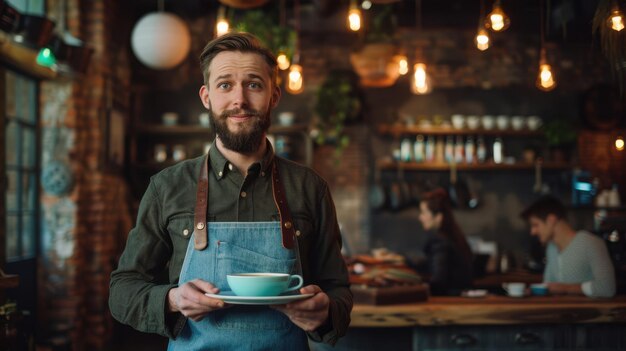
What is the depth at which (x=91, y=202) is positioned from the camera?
656 centimetres

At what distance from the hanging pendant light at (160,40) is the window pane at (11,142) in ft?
4.13

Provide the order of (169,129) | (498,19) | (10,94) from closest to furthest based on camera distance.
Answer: (498,19) < (10,94) < (169,129)

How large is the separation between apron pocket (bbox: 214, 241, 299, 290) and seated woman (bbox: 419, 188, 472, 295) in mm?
3276

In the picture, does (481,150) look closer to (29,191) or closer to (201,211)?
(29,191)

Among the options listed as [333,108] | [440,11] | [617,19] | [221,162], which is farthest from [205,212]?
[440,11]

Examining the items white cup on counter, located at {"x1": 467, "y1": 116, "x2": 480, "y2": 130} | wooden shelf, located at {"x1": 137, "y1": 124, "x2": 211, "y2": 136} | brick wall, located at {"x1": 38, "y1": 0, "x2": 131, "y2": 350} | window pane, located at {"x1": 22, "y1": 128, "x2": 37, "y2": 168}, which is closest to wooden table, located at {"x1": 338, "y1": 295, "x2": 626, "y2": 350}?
brick wall, located at {"x1": 38, "y1": 0, "x2": 131, "y2": 350}

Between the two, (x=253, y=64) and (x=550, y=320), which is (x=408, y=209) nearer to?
(x=550, y=320)

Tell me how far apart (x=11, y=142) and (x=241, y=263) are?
14.1ft

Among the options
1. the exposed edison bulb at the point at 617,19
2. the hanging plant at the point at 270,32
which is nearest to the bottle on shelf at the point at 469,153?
the hanging plant at the point at 270,32

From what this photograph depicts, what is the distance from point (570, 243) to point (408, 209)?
3.66 meters

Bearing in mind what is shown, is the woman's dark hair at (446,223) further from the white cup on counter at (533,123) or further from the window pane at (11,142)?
the window pane at (11,142)

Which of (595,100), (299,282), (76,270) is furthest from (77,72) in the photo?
(595,100)

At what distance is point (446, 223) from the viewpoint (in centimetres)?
563

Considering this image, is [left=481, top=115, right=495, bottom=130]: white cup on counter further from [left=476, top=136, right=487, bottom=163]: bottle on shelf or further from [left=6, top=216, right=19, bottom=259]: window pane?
[left=6, top=216, right=19, bottom=259]: window pane
